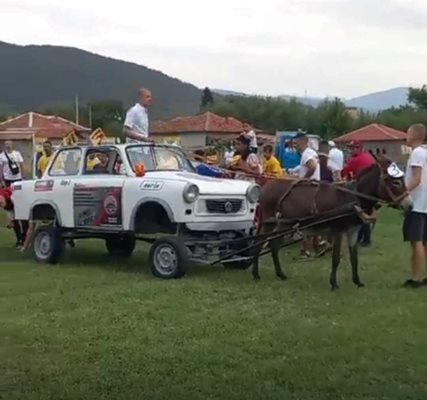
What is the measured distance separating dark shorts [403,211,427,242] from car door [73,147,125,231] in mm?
3847

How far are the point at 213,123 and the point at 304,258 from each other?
52.0 metres

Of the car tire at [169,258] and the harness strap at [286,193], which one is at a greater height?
the harness strap at [286,193]

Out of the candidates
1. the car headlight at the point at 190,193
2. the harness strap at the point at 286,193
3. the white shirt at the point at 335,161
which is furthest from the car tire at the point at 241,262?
the white shirt at the point at 335,161

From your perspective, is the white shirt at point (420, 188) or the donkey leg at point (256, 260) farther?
the donkey leg at point (256, 260)

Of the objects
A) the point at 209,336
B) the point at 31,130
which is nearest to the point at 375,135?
the point at 31,130

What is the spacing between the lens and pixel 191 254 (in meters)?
12.3

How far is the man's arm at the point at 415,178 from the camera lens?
11212 millimetres

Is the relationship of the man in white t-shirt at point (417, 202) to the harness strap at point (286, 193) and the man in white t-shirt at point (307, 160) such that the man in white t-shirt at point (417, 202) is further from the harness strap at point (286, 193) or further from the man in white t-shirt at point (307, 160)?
the man in white t-shirt at point (307, 160)

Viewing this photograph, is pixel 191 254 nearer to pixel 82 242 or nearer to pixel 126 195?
pixel 126 195

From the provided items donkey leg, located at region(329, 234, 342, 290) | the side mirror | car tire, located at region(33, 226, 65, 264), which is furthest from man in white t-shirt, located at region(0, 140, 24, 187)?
donkey leg, located at region(329, 234, 342, 290)

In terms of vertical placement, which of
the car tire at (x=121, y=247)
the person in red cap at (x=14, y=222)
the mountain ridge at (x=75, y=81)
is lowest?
the car tire at (x=121, y=247)

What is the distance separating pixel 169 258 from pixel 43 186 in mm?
2767

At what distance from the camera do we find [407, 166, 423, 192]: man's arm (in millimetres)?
11212

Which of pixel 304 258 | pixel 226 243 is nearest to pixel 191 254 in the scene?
pixel 226 243
